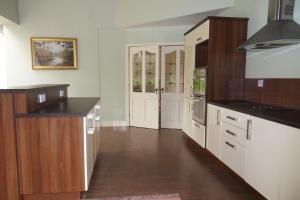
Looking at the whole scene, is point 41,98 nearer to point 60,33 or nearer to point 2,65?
point 60,33

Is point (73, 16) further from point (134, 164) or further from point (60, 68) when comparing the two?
point (134, 164)

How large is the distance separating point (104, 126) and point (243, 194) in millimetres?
3776

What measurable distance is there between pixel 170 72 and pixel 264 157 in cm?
335

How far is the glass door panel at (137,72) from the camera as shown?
5.14m

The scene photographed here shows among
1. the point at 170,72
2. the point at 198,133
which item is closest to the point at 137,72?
the point at 170,72

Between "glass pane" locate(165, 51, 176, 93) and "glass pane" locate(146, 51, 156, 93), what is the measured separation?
12.3 inches

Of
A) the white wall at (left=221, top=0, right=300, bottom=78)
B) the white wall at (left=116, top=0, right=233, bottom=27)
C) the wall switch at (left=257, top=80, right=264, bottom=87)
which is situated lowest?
the wall switch at (left=257, top=80, right=264, bottom=87)

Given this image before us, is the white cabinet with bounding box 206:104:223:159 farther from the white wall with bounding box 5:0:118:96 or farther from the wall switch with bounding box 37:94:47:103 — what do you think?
the white wall with bounding box 5:0:118:96

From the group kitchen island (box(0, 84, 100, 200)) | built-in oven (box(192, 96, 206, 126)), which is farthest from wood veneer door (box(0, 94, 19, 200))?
built-in oven (box(192, 96, 206, 126))

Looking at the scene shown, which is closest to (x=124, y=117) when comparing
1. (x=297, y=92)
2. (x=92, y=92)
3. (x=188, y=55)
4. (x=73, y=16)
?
(x=92, y=92)

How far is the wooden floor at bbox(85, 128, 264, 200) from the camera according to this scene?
227 cm

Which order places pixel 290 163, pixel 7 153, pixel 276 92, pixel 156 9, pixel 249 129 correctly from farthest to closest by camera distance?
pixel 156 9 → pixel 276 92 → pixel 249 129 → pixel 7 153 → pixel 290 163

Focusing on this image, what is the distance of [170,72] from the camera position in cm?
501

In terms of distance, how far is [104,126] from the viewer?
531 centimetres
